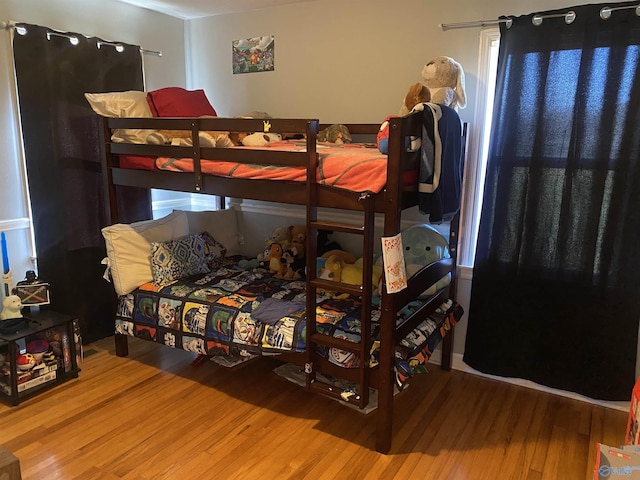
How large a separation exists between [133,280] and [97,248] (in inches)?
22.2

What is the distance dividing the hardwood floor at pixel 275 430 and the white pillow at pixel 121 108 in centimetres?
139

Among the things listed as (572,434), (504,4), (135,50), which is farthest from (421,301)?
(135,50)

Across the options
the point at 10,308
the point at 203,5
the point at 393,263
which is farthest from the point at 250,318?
the point at 203,5

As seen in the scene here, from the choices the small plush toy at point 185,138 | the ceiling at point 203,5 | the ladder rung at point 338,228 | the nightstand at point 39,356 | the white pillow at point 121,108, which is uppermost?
the ceiling at point 203,5

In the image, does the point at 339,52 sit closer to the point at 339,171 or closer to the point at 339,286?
the point at 339,171

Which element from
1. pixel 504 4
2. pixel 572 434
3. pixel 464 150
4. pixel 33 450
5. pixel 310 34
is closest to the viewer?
pixel 33 450

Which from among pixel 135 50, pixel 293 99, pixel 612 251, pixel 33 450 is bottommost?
pixel 33 450

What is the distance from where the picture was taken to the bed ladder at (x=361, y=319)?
6.71ft

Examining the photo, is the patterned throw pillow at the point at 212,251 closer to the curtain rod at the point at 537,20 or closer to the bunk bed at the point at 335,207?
the bunk bed at the point at 335,207

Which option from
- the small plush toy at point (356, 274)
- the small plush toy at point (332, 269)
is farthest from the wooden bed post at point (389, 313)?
the small plush toy at point (332, 269)

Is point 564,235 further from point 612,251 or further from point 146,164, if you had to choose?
point 146,164

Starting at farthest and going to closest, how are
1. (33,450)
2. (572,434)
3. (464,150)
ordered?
1. (464,150)
2. (572,434)
3. (33,450)

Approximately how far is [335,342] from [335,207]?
24.3 inches

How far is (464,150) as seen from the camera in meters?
2.74
